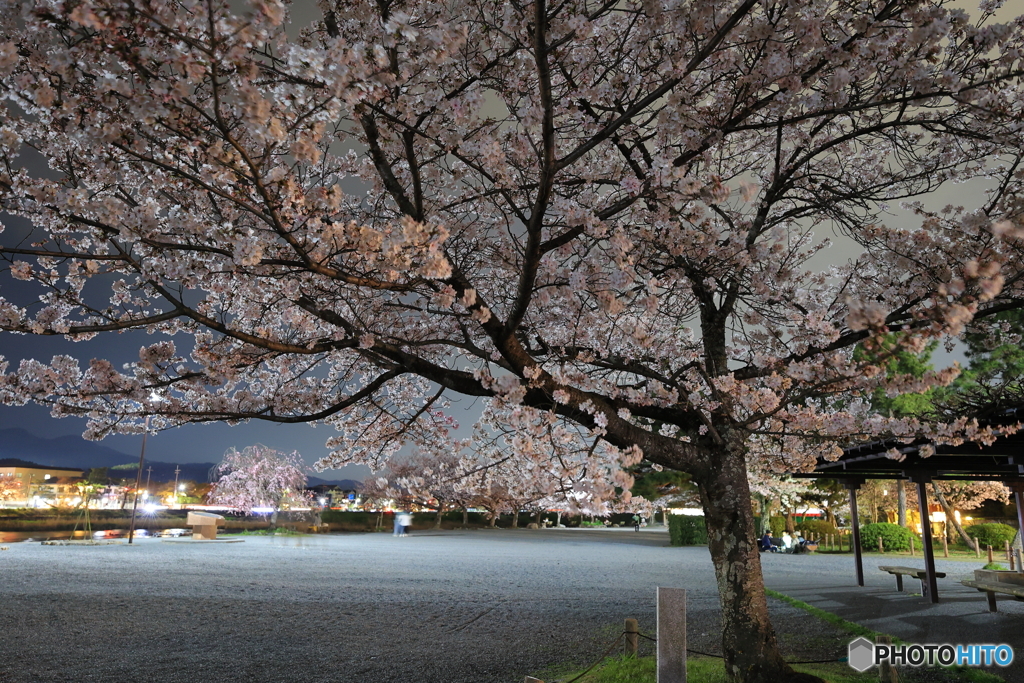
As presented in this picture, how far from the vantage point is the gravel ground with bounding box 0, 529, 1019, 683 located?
259 inches

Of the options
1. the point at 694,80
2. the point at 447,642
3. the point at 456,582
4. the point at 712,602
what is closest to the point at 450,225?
the point at 694,80

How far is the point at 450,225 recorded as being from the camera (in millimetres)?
6344

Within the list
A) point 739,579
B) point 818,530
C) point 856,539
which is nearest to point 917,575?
point 856,539

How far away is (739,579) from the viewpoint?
561cm

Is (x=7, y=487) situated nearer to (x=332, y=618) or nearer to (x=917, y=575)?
(x=332, y=618)

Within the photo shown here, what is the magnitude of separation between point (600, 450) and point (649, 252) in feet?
6.97

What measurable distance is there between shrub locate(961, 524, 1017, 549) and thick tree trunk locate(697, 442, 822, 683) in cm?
2902

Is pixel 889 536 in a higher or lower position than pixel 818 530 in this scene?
higher

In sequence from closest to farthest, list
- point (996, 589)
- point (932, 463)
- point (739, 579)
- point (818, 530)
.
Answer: point (739, 579), point (996, 589), point (932, 463), point (818, 530)

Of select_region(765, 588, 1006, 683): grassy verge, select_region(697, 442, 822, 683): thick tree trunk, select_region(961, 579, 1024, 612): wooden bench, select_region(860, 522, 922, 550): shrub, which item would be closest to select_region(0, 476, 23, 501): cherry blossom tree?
select_region(765, 588, 1006, 683): grassy verge

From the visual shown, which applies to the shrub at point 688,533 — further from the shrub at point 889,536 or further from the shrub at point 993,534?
the shrub at point 993,534

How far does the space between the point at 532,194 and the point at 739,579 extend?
4.09 metres

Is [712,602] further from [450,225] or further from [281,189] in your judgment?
[281,189]

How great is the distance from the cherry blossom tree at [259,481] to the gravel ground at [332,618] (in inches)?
1054
